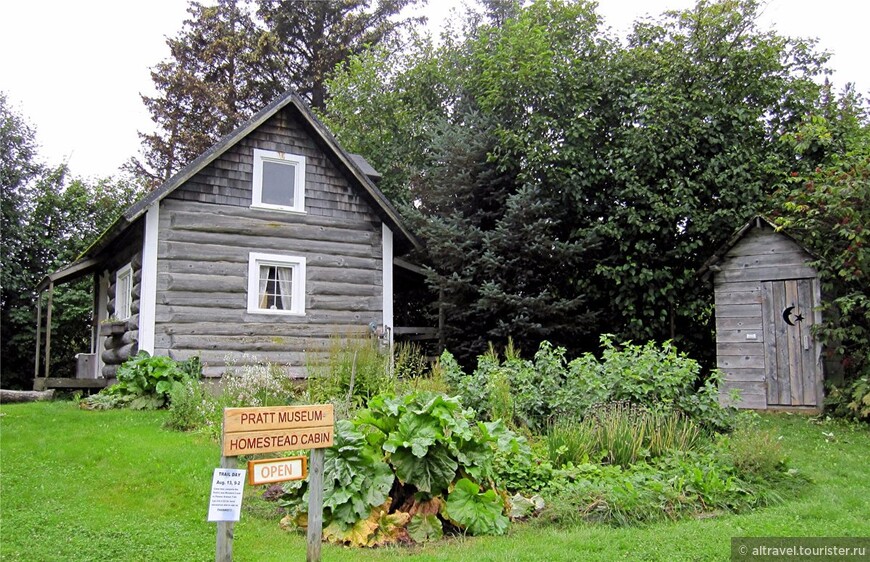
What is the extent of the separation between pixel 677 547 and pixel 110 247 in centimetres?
1402

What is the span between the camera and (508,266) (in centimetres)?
1411

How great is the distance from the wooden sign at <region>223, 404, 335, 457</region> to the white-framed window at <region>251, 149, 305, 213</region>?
368 inches

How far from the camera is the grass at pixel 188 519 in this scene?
4797 mm

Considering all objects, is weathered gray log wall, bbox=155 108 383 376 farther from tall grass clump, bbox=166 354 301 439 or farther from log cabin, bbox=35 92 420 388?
tall grass clump, bbox=166 354 301 439

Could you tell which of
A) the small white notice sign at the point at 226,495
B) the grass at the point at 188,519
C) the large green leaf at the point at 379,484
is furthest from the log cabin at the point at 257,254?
the small white notice sign at the point at 226,495

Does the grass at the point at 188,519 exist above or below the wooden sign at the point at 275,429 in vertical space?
below

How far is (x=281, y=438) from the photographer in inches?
176

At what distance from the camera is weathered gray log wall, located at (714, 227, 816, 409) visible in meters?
11.7

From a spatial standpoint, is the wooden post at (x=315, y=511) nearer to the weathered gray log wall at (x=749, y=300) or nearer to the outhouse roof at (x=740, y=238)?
the weathered gray log wall at (x=749, y=300)

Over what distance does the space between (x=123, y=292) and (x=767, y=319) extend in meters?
13.0

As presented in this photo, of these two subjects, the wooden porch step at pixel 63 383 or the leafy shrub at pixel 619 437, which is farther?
the wooden porch step at pixel 63 383

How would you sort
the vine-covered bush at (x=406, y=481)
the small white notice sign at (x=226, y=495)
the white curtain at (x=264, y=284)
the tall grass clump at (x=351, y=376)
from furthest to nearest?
the white curtain at (x=264, y=284), the tall grass clump at (x=351, y=376), the vine-covered bush at (x=406, y=481), the small white notice sign at (x=226, y=495)

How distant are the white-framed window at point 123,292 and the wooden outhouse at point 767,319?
11446mm

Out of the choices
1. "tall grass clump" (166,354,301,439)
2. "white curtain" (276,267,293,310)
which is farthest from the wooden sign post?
A: "white curtain" (276,267,293,310)
